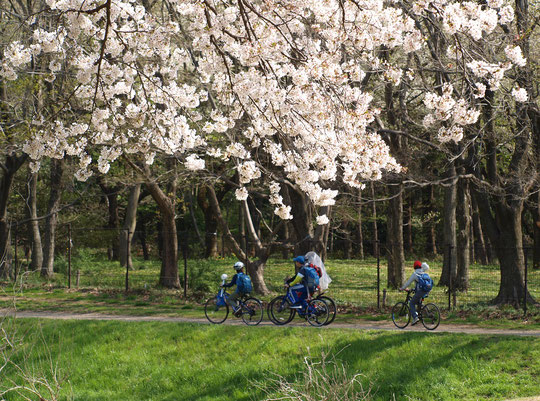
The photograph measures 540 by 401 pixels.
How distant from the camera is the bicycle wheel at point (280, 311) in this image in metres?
12.9

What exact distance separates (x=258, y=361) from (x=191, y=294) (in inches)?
257

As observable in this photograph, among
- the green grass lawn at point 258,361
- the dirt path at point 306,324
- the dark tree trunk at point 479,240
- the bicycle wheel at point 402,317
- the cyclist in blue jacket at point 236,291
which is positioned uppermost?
the dark tree trunk at point 479,240

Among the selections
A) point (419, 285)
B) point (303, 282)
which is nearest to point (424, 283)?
point (419, 285)

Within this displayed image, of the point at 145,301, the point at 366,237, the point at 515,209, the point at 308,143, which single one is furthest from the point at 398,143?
the point at 366,237

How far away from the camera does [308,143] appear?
25.7ft

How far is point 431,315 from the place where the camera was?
12531 mm

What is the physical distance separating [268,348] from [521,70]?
828 cm

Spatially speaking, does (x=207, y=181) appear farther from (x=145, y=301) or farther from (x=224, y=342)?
(x=224, y=342)

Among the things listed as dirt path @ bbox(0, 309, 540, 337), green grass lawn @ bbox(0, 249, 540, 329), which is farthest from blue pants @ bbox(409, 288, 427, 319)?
green grass lawn @ bbox(0, 249, 540, 329)

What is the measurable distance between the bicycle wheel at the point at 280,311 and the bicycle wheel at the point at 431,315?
2.62 metres

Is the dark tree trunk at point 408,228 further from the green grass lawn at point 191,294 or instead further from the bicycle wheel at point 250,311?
the bicycle wheel at point 250,311

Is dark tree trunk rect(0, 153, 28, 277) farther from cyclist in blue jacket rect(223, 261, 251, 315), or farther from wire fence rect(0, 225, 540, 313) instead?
cyclist in blue jacket rect(223, 261, 251, 315)

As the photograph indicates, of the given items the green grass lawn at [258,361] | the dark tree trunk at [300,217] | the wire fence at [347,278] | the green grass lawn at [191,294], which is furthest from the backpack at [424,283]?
the dark tree trunk at [300,217]

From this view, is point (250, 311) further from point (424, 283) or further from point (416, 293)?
point (424, 283)
